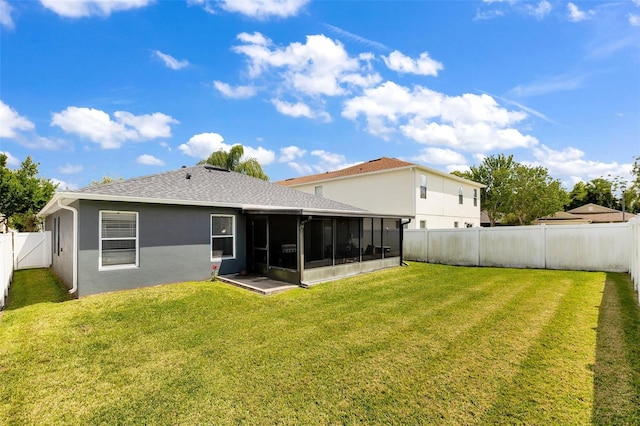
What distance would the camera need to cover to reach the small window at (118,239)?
793 cm

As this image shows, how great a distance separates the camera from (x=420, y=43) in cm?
1214

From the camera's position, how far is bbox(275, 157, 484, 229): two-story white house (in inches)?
712

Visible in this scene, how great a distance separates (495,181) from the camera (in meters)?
33.8

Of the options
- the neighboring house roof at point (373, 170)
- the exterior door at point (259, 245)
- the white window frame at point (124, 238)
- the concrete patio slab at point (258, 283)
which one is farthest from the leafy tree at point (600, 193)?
the white window frame at point (124, 238)

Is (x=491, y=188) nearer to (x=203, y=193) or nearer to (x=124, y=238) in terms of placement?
(x=203, y=193)

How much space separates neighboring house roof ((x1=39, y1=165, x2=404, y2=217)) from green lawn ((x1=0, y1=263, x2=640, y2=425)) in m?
2.58

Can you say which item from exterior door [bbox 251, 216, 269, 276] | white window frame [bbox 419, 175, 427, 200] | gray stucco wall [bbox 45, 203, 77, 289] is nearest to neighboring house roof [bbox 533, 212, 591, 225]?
white window frame [bbox 419, 175, 427, 200]

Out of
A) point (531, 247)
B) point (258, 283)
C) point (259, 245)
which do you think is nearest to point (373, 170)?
point (531, 247)

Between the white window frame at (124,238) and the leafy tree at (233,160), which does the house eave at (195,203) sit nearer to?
the white window frame at (124,238)

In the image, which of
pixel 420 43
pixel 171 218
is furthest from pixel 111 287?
pixel 420 43

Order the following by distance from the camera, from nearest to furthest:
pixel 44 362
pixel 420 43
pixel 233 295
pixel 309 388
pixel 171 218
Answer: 1. pixel 309 388
2. pixel 44 362
3. pixel 233 295
4. pixel 171 218
5. pixel 420 43

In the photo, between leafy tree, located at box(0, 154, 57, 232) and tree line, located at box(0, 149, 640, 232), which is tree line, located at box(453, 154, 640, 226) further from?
leafy tree, located at box(0, 154, 57, 232)

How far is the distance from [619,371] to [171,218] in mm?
9852

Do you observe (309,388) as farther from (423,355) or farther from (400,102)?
(400,102)
